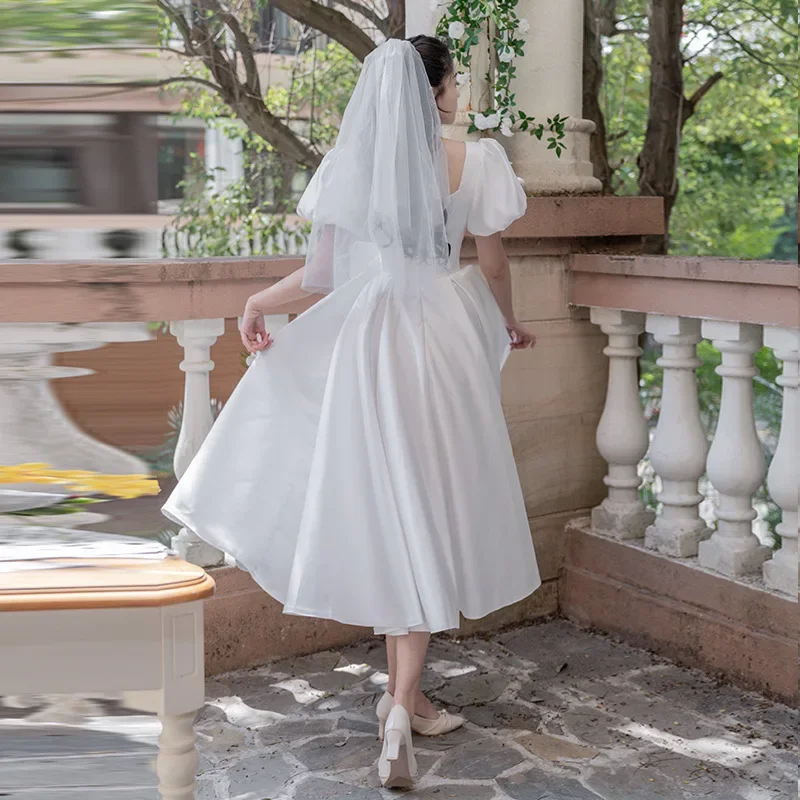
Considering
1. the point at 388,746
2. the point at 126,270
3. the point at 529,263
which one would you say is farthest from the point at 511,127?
the point at 126,270

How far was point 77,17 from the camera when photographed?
0.85 metres

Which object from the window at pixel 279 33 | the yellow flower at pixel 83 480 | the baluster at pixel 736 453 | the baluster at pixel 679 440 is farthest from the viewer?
the window at pixel 279 33

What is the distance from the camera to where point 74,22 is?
0.85 meters

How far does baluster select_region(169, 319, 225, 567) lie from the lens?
10.3ft

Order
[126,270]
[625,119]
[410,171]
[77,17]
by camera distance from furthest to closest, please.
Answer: [625,119]
[410,171]
[126,270]
[77,17]

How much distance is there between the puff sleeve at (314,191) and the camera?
8.96ft

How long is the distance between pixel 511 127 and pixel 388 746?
2.08 metres

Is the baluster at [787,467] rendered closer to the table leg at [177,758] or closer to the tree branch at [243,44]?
the table leg at [177,758]

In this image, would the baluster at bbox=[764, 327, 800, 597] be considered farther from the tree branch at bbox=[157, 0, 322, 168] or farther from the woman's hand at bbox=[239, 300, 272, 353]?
the tree branch at bbox=[157, 0, 322, 168]

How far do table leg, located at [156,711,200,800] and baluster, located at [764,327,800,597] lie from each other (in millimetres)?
2151

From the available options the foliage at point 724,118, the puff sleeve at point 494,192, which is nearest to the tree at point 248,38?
the foliage at point 724,118

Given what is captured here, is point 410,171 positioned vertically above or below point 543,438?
above

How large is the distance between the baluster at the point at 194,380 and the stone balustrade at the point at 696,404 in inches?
51.9

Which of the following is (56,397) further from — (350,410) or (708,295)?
(708,295)
